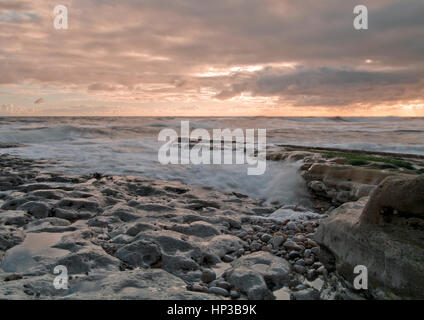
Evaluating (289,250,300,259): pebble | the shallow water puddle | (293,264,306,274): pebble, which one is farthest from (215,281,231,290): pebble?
the shallow water puddle

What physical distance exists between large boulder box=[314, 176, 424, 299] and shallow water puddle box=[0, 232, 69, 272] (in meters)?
2.89

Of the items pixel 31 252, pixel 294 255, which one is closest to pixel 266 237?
pixel 294 255

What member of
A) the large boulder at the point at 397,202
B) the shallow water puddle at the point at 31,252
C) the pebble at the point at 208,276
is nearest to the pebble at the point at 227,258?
the pebble at the point at 208,276

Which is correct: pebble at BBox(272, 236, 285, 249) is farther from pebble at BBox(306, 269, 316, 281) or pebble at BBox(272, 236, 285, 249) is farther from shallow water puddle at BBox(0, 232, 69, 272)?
shallow water puddle at BBox(0, 232, 69, 272)

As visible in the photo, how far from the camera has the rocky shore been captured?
278 cm

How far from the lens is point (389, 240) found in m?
2.66

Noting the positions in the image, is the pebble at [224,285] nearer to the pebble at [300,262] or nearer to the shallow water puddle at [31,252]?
the pebble at [300,262]

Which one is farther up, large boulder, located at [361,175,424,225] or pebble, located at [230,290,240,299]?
large boulder, located at [361,175,424,225]

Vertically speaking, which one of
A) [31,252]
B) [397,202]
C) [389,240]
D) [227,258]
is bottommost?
[227,258]

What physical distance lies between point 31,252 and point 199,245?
1.85 meters

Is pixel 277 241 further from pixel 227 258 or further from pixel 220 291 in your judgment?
pixel 220 291

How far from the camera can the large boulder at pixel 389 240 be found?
244 centimetres
